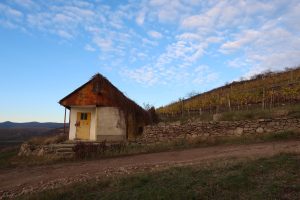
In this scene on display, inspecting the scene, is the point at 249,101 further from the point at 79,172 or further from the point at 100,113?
the point at 79,172

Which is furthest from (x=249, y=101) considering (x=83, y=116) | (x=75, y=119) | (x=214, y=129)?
(x=75, y=119)

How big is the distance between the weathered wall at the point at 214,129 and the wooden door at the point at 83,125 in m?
4.98

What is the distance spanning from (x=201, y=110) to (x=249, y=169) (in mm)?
16482

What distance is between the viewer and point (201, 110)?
83.3 ft

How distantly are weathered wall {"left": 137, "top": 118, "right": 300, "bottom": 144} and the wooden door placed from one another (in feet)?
16.3

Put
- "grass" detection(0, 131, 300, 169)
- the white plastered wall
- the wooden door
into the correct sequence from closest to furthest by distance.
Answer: "grass" detection(0, 131, 300, 169)
the white plastered wall
the wooden door

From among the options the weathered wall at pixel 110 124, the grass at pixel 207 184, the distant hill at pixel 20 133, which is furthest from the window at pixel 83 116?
the grass at pixel 207 184

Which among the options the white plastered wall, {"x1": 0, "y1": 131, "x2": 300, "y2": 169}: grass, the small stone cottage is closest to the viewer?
{"x1": 0, "y1": 131, "x2": 300, "y2": 169}: grass

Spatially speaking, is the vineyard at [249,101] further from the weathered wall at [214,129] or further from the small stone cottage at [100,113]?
the small stone cottage at [100,113]

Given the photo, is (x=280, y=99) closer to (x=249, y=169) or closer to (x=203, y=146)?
(x=203, y=146)

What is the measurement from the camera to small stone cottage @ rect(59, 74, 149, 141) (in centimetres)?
2236

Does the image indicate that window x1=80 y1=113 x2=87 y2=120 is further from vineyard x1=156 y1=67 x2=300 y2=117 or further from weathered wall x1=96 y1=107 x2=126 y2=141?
vineyard x1=156 y1=67 x2=300 y2=117

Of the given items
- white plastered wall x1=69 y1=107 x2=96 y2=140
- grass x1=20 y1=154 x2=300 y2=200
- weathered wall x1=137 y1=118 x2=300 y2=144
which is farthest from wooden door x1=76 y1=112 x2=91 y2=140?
grass x1=20 y1=154 x2=300 y2=200

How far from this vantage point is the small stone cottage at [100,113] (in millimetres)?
22359
